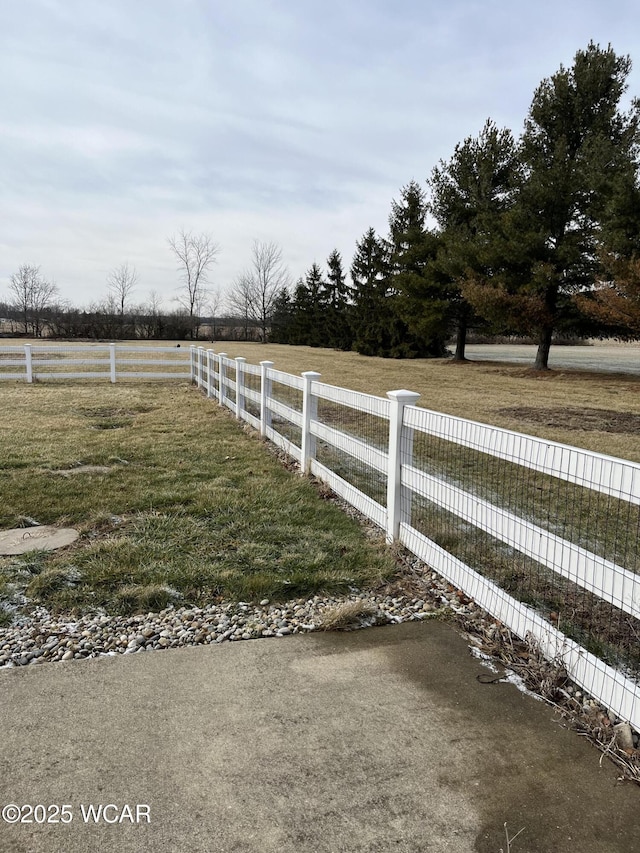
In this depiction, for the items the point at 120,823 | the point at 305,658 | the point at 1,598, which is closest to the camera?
the point at 120,823

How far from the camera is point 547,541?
99.2 inches

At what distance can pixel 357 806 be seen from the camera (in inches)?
67.0

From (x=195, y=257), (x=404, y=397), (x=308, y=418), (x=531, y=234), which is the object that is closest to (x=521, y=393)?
(x=531, y=234)

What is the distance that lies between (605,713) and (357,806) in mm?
1120

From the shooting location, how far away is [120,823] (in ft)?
5.32

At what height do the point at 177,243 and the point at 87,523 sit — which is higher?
the point at 177,243

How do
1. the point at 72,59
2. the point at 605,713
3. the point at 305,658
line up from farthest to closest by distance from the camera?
the point at 72,59, the point at 305,658, the point at 605,713

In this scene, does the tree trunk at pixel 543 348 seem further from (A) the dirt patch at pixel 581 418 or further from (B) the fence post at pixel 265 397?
(B) the fence post at pixel 265 397

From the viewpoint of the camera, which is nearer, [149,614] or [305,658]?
[305,658]

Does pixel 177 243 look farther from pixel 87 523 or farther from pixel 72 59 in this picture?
pixel 87 523

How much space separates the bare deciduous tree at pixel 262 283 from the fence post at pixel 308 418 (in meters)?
48.0

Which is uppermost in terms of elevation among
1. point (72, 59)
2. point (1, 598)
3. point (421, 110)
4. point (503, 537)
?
point (421, 110)

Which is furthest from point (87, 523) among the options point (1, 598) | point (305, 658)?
point (305, 658)

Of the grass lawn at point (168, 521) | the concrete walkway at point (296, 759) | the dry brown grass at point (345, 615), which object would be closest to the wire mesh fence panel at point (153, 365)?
Answer: the grass lawn at point (168, 521)
